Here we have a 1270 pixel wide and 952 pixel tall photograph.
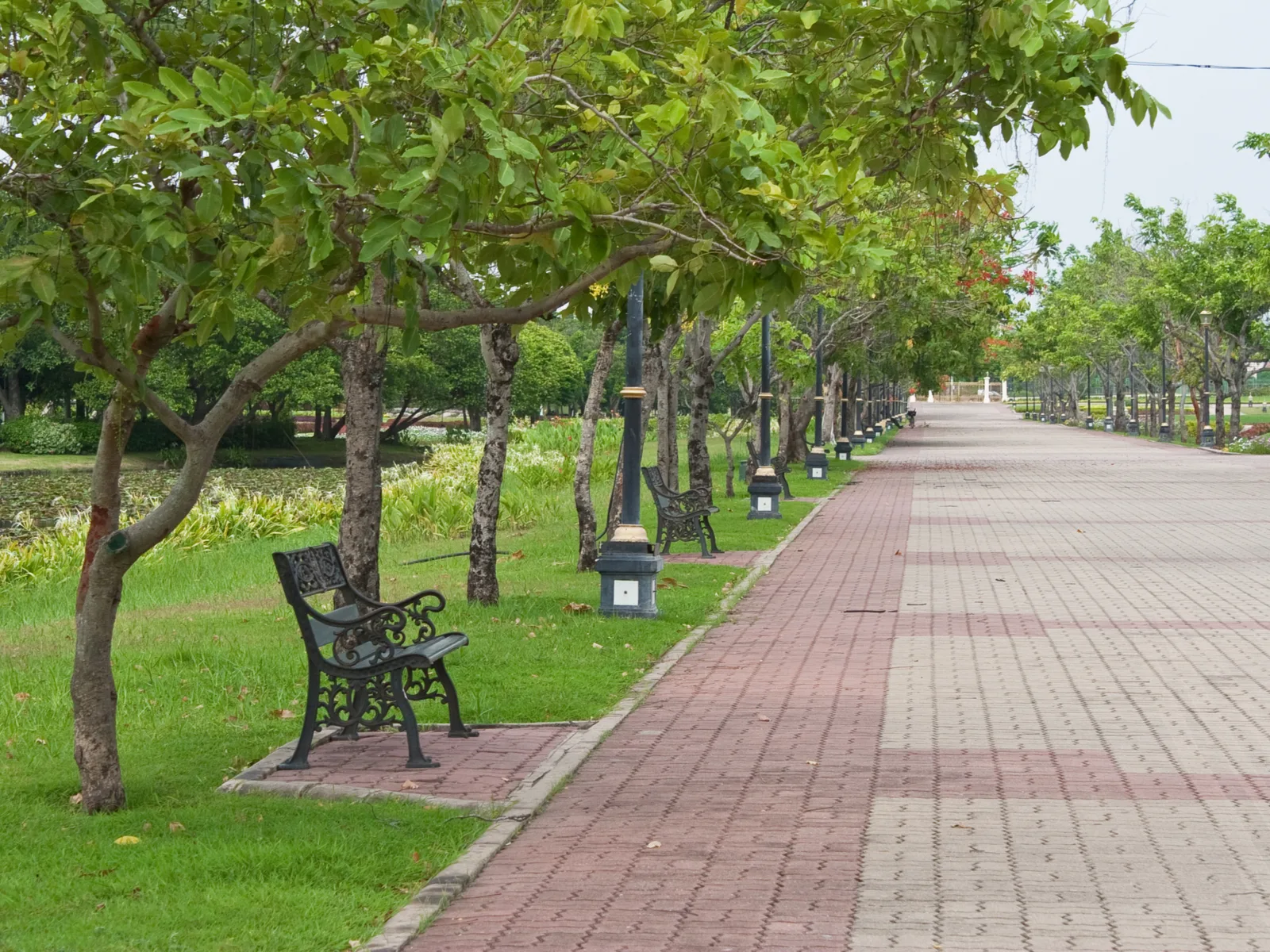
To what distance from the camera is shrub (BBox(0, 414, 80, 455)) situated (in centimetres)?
5791

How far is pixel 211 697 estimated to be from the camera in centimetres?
988

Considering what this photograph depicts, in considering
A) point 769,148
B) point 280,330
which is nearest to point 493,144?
point 769,148

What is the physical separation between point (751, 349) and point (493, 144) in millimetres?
24886

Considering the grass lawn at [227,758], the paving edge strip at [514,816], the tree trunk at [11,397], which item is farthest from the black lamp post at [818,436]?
the tree trunk at [11,397]

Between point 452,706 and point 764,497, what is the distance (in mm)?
16314

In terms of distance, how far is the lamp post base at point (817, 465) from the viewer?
36.5 meters

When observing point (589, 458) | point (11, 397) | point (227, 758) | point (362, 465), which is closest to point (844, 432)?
point (11, 397)

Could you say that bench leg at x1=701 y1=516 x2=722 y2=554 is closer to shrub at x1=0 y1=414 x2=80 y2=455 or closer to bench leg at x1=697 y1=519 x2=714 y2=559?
bench leg at x1=697 y1=519 x2=714 y2=559

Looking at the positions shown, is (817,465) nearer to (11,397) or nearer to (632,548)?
(632,548)

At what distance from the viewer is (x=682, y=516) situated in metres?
19.3

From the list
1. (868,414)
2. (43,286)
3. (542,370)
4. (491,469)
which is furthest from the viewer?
(542,370)

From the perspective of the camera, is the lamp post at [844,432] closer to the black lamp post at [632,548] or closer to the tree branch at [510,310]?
the black lamp post at [632,548]

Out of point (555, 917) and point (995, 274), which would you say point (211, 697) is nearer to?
point (555, 917)

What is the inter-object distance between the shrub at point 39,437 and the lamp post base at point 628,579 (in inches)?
1917
